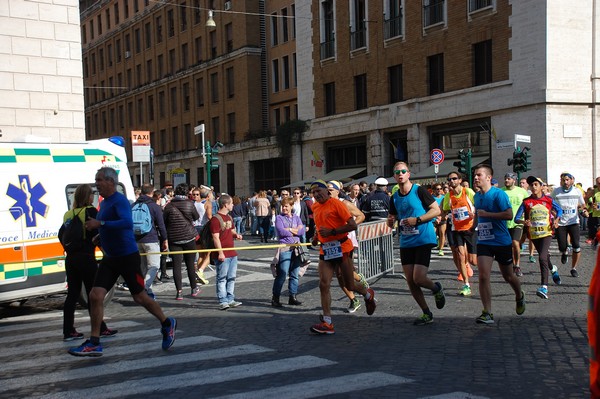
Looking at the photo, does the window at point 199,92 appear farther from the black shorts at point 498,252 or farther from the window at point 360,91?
the black shorts at point 498,252

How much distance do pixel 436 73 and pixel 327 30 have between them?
28.2ft

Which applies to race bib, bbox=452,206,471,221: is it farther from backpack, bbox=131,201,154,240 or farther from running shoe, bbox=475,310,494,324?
backpack, bbox=131,201,154,240

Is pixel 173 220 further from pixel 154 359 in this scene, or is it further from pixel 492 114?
pixel 492 114

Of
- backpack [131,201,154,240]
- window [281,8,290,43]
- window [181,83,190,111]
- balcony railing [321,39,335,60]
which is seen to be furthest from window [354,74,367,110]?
backpack [131,201,154,240]

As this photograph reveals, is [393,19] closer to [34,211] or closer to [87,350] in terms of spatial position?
[34,211]

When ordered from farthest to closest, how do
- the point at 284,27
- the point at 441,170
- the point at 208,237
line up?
1. the point at 284,27
2. the point at 441,170
3. the point at 208,237

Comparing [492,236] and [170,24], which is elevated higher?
[170,24]

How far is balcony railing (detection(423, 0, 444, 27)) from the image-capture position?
28.8 m

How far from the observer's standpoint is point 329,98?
35906 millimetres

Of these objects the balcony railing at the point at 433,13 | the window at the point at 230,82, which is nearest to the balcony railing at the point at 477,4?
the balcony railing at the point at 433,13

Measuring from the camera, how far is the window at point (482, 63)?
2669 centimetres

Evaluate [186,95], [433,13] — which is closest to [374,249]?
[433,13]

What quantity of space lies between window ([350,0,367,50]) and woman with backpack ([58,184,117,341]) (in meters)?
26.9

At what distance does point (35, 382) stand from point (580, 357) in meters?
4.87
